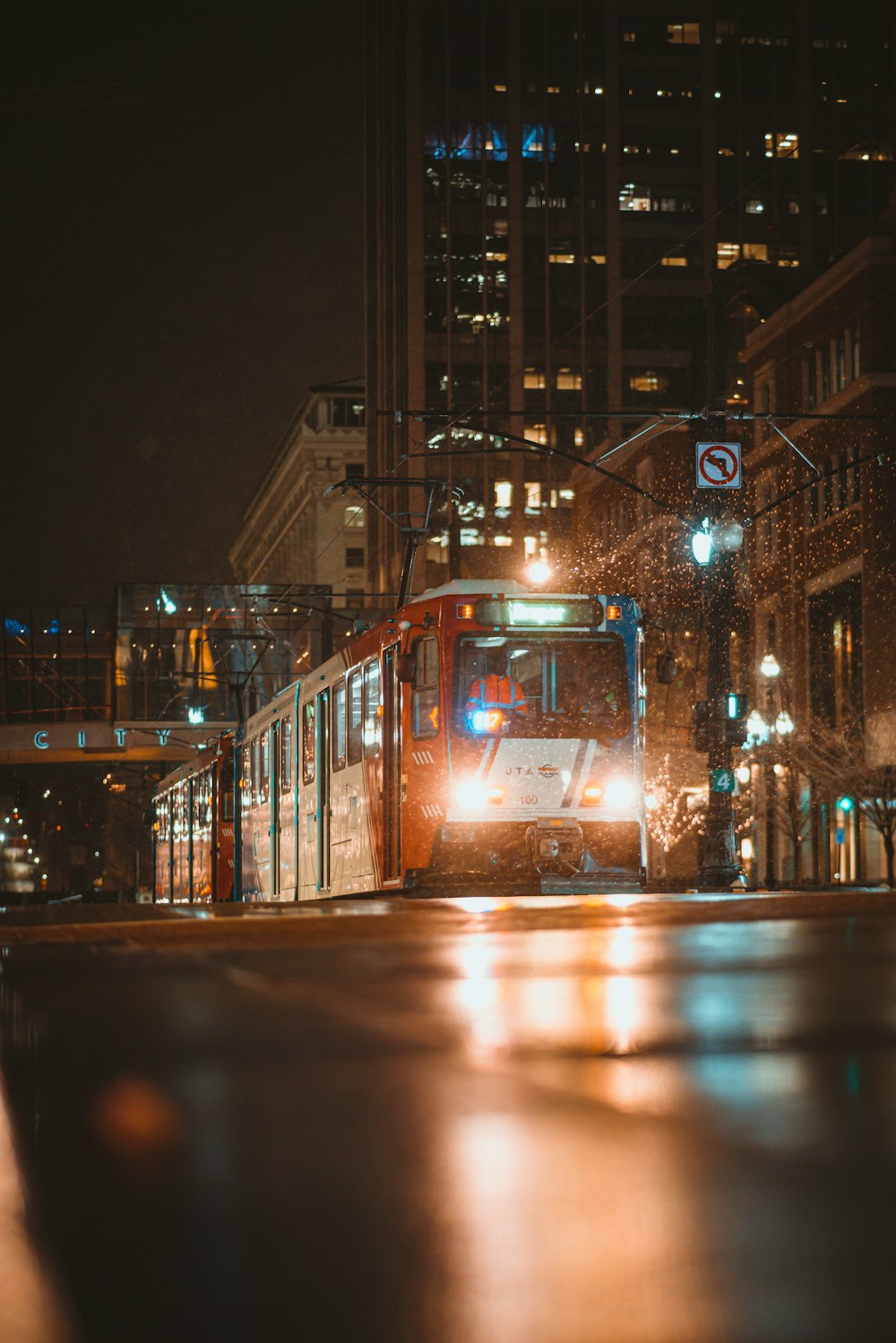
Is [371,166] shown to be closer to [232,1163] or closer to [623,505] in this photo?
[623,505]

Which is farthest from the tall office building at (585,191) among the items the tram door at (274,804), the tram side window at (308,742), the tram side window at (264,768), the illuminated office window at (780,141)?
the tram side window at (308,742)

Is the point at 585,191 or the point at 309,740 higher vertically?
the point at 585,191

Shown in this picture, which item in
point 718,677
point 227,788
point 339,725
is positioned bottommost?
point 227,788

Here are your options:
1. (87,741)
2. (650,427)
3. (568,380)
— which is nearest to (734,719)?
(650,427)

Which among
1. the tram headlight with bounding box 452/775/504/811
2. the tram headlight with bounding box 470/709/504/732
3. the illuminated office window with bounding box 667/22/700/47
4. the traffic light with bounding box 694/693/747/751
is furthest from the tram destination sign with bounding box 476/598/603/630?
the illuminated office window with bounding box 667/22/700/47

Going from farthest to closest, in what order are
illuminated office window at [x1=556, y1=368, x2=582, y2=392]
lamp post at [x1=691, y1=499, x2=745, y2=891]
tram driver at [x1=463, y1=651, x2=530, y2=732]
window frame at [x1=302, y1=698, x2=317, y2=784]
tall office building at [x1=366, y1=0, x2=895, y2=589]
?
illuminated office window at [x1=556, y1=368, x2=582, y2=392] < tall office building at [x1=366, y1=0, x2=895, y2=589] < lamp post at [x1=691, y1=499, x2=745, y2=891] < window frame at [x1=302, y1=698, x2=317, y2=784] < tram driver at [x1=463, y1=651, x2=530, y2=732]

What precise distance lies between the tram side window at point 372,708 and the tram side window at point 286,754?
353 centimetres

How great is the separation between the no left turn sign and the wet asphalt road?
62.0 feet

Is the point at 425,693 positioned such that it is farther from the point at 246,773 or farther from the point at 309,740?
the point at 246,773

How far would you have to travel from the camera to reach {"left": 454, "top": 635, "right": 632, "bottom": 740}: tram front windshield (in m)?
16.6

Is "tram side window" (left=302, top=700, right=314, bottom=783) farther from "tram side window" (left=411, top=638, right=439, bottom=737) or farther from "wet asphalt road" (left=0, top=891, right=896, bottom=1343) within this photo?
"wet asphalt road" (left=0, top=891, right=896, bottom=1343)

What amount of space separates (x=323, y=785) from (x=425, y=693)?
122 inches

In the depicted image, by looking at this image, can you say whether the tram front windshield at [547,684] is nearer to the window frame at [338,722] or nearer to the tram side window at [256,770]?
the window frame at [338,722]

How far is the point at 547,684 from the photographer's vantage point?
1681 centimetres
